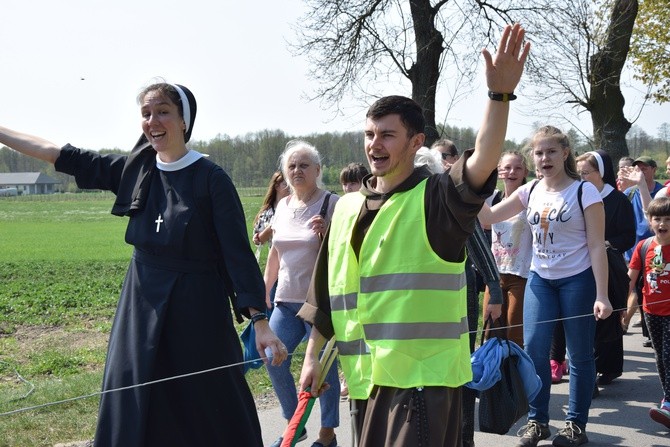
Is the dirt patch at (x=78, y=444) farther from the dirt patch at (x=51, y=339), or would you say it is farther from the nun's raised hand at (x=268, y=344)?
the dirt patch at (x=51, y=339)

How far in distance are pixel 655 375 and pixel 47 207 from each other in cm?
6311

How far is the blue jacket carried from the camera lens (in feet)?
15.7

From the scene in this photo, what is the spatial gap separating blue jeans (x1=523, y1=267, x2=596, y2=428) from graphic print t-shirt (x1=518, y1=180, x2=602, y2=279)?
78 millimetres

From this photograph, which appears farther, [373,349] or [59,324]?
[59,324]

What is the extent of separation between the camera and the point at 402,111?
11.4 feet

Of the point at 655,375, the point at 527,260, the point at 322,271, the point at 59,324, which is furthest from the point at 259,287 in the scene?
the point at 59,324

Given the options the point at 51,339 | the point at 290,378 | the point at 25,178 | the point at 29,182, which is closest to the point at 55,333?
the point at 51,339

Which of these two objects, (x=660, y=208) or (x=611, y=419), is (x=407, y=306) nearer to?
(x=611, y=419)

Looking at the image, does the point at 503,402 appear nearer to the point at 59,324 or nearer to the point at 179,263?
the point at 179,263

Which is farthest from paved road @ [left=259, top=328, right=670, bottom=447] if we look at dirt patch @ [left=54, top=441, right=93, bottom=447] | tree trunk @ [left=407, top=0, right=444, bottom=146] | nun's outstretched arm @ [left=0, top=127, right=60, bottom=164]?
tree trunk @ [left=407, top=0, right=444, bottom=146]

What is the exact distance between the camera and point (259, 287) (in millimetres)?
4043

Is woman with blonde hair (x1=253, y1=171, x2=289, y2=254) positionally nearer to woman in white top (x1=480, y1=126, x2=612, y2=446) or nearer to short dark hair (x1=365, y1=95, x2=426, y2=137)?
woman in white top (x1=480, y1=126, x2=612, y2=446)

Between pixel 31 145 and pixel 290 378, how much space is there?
94.1 inches

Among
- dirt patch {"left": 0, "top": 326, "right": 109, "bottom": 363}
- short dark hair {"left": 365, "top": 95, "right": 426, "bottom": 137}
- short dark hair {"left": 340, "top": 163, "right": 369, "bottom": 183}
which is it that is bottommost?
dirt patch {"left": 0, "top": 326, "right": 109, "bottom": 363}
